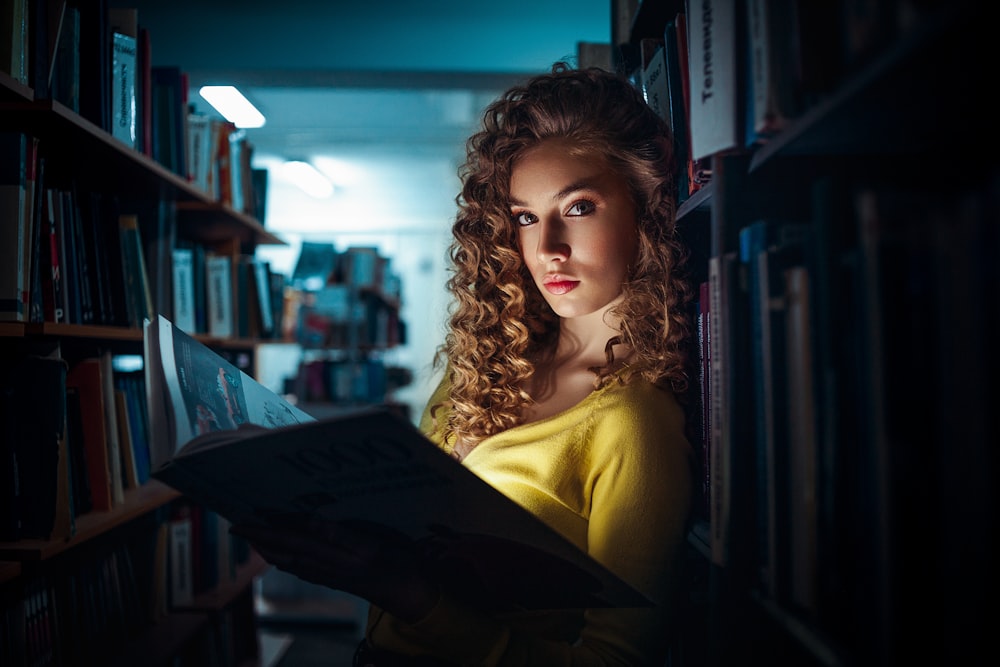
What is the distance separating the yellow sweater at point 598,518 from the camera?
77cm

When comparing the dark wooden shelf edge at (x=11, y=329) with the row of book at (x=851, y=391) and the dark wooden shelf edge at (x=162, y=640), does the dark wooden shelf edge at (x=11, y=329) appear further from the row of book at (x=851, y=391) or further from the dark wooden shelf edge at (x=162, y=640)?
the row of book at (x=851, y=391)

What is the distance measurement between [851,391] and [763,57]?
0.32 metres

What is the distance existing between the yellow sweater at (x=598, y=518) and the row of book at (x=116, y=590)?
0.77 m

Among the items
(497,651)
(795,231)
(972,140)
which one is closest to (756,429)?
(795,231)

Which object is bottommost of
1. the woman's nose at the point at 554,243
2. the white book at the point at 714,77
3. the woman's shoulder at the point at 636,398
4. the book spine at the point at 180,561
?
the book spine at the point at 180,561

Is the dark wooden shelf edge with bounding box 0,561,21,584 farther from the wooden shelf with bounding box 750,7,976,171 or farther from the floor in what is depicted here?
the floor

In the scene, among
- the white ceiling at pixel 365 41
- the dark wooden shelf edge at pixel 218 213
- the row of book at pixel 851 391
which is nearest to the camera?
the row of book at pixel 851 391

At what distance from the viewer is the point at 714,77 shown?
688 mm

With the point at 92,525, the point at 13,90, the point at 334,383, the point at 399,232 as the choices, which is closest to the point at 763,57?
the point at 13,90

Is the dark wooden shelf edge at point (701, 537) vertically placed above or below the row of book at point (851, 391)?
below

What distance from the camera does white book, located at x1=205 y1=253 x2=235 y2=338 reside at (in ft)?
7.00

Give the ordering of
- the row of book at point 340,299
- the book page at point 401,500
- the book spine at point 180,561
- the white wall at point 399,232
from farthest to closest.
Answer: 1. the white wall at point 399,232
2. the row of book at point 340,299
3. the book spine at point 180,561
4. the book page at point 401,500

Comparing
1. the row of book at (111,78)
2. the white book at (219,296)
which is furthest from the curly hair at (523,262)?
the white book at (219,296)

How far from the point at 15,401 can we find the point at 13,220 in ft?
1.09
